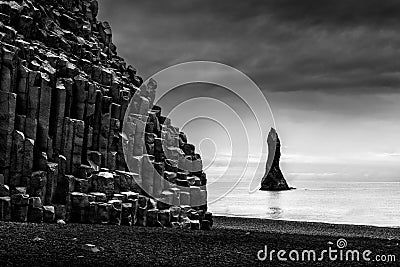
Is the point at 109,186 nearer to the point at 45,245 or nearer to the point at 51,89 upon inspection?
the point at 51,89

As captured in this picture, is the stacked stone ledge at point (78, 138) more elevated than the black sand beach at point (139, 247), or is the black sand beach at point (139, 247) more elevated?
the stacked stone ledge at point (78, 138)

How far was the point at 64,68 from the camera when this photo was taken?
44.8 m

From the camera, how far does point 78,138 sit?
4397 cm

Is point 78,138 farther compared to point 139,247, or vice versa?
point 78,138

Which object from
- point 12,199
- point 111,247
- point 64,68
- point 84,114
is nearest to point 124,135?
Answer: point 84,114

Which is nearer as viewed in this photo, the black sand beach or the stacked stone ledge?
the black sand beach

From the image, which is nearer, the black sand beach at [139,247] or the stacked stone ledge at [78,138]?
the black sand beach at [139,247]

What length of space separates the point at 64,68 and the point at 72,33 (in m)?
8.10

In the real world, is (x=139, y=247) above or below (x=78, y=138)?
below

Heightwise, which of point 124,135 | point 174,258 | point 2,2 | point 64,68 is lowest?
point 174,258

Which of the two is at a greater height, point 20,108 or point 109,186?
point 20,108

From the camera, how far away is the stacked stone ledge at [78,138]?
3931cm

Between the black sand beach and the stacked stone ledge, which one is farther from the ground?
the stacked stone ledge

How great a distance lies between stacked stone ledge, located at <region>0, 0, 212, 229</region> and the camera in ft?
129
